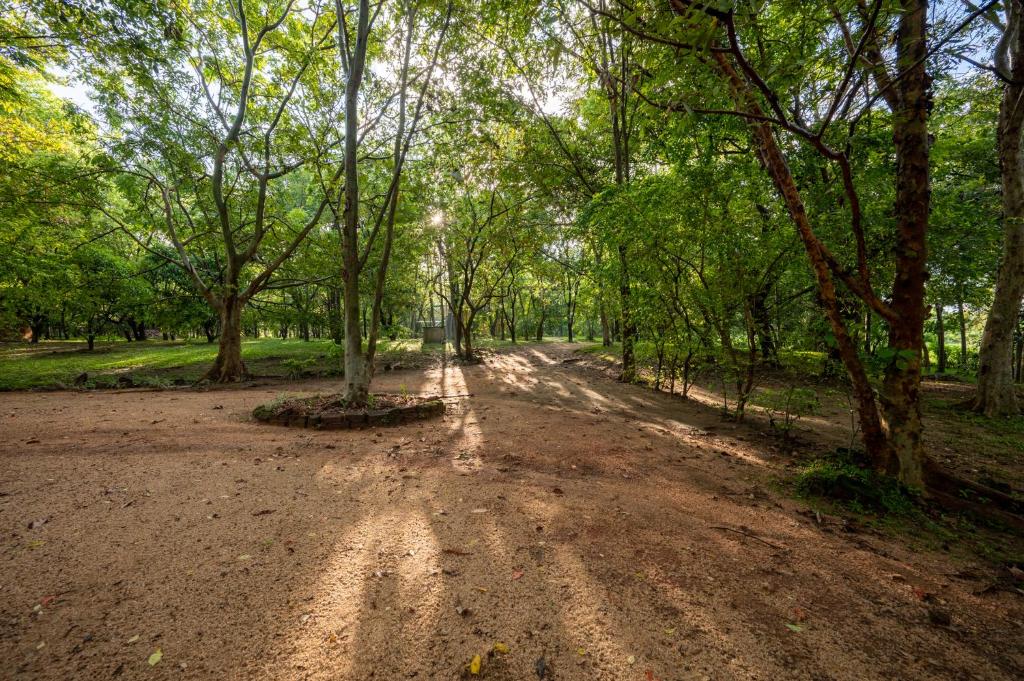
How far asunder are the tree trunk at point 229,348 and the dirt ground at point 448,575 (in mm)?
6843

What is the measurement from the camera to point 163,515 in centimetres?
334

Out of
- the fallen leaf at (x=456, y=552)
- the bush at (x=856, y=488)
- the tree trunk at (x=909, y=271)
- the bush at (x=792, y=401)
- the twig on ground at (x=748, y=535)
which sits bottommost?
the twig on ground at (x=748, y=535)

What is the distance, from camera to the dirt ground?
2.03m

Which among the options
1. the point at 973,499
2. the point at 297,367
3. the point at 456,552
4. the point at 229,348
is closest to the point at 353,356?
the point at 456,552

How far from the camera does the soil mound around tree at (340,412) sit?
6.41m

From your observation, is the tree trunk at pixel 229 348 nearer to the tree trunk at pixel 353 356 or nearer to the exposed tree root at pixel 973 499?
the tree trunk at pixel 353 356

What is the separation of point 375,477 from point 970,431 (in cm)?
1033

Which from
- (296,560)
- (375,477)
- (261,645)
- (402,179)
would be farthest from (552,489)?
Result: (402,179)

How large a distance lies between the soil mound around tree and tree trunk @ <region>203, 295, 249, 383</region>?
579 cm

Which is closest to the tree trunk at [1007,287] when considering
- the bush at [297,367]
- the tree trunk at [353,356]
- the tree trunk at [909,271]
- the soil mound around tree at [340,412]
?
the tree trunk at [909,271]

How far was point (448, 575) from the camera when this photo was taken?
2701 millimetres

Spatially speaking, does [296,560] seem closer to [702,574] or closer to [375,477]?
[375,477]

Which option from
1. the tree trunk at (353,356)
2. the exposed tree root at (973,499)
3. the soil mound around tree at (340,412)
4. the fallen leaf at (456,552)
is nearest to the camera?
the fallen leaf at (456,552)

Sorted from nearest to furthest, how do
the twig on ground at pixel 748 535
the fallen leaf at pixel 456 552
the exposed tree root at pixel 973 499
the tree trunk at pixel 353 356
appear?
1. the fallen leaf at pixel 456 552
2. the twig on ground at pixel 748 535
3. the exposed tree root at pixel 973 499
4. the tree trunk at pixel 353 356
